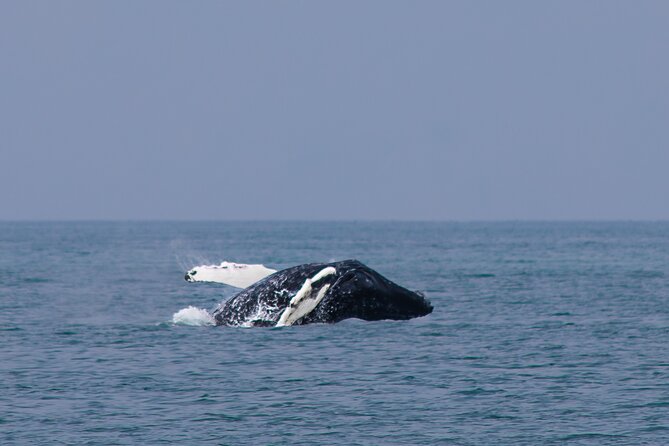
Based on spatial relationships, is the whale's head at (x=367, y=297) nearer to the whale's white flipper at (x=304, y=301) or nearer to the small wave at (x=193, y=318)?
the whale's white flipper at (x=304, y=301)

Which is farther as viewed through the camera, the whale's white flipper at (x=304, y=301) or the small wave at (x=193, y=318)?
the small wave at (x=193, y=318)

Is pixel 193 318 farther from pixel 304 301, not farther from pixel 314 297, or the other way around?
pixel 314 297

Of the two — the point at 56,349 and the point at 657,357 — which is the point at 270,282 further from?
the point at 657,357

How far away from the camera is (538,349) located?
2661 cm

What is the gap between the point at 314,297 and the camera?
1176 inches

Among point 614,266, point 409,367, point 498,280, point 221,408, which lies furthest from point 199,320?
point 614,266

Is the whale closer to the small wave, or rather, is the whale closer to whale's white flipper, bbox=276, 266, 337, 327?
whale's white flipper, bbox=276, 266, 337, 327

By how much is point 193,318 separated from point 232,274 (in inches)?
227

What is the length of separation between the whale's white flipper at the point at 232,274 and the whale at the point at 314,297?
20.9ft

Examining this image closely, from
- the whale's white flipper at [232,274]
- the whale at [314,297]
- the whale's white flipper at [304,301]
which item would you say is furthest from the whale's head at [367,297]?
the whale's white flipper at [232,274]

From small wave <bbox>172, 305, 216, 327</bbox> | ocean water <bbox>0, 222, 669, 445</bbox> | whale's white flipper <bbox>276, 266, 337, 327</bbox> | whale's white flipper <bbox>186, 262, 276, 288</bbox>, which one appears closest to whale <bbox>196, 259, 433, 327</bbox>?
whale's white flipper <bbox>276, 266, 337, 327</bbox>

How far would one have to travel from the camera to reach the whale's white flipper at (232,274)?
37.4m

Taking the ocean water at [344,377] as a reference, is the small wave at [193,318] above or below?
above

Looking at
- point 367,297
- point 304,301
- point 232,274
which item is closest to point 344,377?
point 304,301
